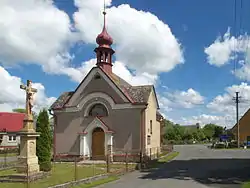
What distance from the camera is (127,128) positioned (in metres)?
27.8

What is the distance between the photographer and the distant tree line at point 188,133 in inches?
3607

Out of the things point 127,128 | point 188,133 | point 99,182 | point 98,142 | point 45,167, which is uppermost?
point 127,128

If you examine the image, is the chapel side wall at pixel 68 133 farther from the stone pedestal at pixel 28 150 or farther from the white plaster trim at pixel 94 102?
the stone pedestal at pixel 28 150

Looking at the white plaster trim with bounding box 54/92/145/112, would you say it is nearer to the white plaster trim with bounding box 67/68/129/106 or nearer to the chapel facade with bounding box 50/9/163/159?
the chapel facade with bounding box 50/9/163/159

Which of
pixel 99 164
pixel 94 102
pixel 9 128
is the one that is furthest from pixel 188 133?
pixel 99 164

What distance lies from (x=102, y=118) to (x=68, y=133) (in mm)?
3621

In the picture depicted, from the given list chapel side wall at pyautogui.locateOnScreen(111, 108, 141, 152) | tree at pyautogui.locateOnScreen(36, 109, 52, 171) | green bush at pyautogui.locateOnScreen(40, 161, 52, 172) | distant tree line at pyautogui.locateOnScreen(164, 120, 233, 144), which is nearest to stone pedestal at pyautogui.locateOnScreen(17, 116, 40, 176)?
green bush at pyautogui.locateOnScreen(40, 161, 52, 172)

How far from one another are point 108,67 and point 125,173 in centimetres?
1360

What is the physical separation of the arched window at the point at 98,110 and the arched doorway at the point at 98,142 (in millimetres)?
1406

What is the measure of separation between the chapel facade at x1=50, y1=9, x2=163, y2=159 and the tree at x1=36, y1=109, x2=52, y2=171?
8.89 meters

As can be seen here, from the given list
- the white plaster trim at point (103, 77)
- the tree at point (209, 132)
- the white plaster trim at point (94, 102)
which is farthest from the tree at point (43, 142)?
the tree at point (209, 132)

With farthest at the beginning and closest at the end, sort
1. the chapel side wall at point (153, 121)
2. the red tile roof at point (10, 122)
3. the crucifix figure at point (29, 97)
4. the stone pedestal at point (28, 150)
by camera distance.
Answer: the red tile roof at point (10, 122)
the chapel side wall at point (153, 121)
the crucifix figure at point (29, 97)
the stone pedestal at point (28, 150)

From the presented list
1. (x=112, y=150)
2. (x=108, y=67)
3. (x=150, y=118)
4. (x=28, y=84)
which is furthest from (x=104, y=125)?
(x=28, y=84)

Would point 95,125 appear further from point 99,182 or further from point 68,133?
point 99,182
